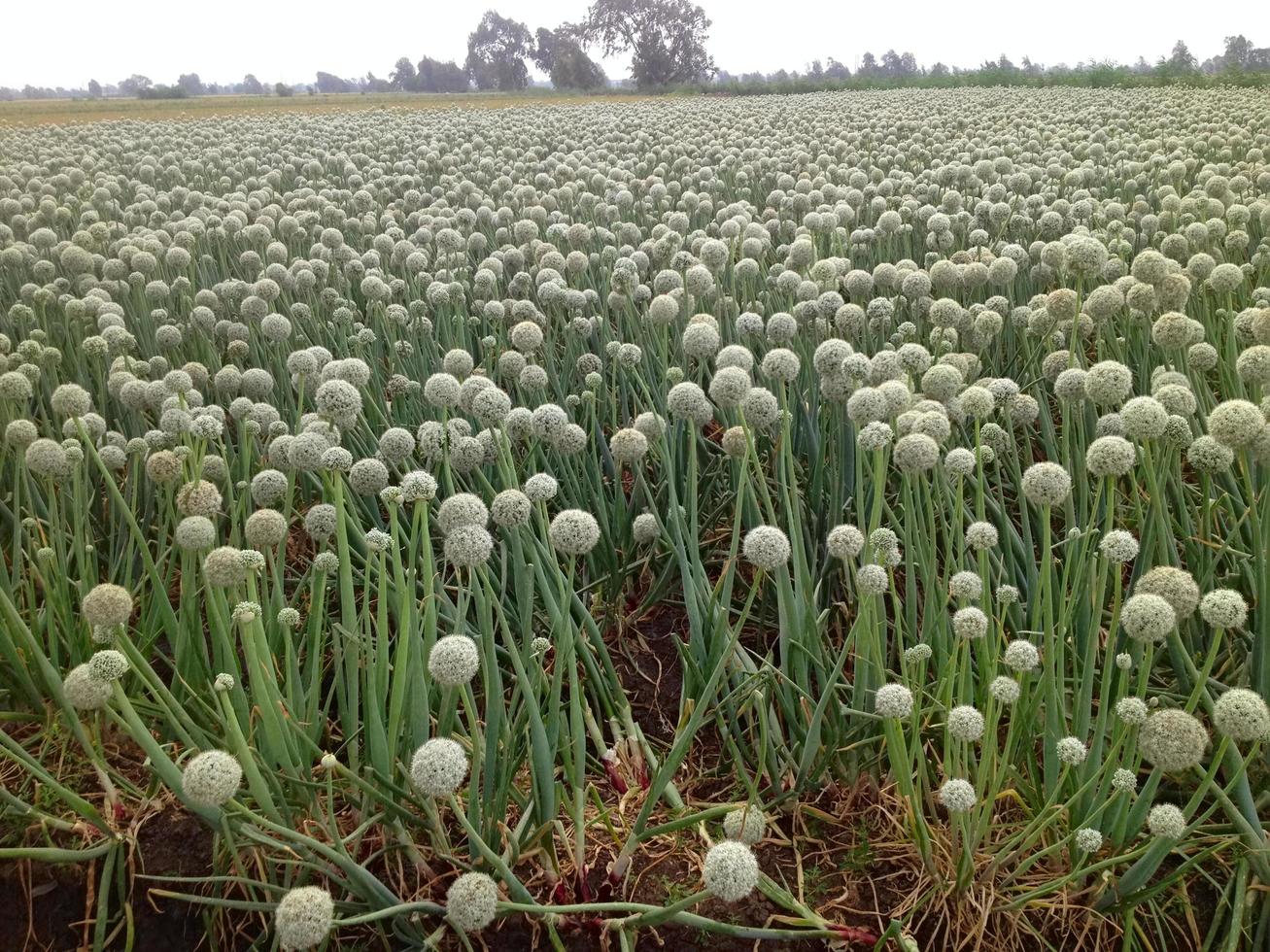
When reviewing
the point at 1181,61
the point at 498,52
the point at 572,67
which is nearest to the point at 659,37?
the point at 572,67

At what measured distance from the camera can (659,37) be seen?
50.7 meters

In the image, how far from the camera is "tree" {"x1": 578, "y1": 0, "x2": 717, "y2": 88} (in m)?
49.5

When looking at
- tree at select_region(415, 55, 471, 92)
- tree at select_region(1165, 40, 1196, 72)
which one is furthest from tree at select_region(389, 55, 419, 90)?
tree at select_region(1165, 40, 1196, 72)

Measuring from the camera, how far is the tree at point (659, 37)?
49469 mm

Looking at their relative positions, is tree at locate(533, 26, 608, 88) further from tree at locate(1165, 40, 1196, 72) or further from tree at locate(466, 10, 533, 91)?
tree at locate(1165, 40, 1196, 72)

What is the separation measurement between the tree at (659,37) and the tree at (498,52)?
10290 mm

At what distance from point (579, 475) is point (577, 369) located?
1005mm

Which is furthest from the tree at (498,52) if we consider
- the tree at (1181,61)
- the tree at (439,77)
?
the tree at (1181,61)

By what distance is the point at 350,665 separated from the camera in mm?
2414

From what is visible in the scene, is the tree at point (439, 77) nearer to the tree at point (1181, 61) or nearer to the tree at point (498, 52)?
the tree at point (498, 52)

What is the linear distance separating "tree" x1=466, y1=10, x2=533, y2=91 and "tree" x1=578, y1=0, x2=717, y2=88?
33.8 ft

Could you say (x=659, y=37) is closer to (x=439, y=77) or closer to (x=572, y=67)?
(x=572, y=67)

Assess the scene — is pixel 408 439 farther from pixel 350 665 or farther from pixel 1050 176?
pixel 1050 176

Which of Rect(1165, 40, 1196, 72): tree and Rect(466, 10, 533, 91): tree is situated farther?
Rect(466, 10, 533, 91): tree
